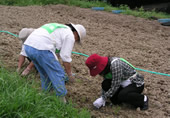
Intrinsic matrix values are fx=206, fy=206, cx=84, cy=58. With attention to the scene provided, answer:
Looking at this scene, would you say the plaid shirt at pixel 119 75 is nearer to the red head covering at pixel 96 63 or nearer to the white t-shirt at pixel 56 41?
the red head covering at pixel 96 63

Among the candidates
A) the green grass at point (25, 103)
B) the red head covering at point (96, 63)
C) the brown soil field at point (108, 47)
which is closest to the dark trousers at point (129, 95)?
the brown soil field at point (108, 47)

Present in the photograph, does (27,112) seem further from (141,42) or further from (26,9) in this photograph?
(26,9)

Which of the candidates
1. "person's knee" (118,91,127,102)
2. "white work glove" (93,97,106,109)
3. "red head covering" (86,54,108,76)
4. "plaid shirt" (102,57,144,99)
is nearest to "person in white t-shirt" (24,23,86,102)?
"red head covering" (86,54,108,76)

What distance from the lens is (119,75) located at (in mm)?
2650

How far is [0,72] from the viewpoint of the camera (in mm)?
2635

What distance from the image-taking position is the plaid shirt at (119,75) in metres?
2.64

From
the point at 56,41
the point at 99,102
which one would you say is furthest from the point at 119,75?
the point at 56,41

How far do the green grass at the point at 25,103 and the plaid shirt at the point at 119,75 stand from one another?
1.62ft

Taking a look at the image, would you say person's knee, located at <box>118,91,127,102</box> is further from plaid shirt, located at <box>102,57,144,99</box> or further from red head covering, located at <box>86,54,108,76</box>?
red head covering, located at <box>86,54,108,76</box>

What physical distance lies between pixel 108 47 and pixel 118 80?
2.58 meters

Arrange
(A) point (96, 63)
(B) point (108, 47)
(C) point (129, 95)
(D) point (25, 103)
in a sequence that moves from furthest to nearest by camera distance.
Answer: (B) point (108, 47) < (C) point (129, 95) < (A) point (96, 63) < (D) point (25, 103)

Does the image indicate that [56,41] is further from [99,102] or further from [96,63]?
[99,102]

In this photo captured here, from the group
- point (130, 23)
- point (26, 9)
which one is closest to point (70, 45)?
point (130, 23)

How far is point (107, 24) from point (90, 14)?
1.45 m
